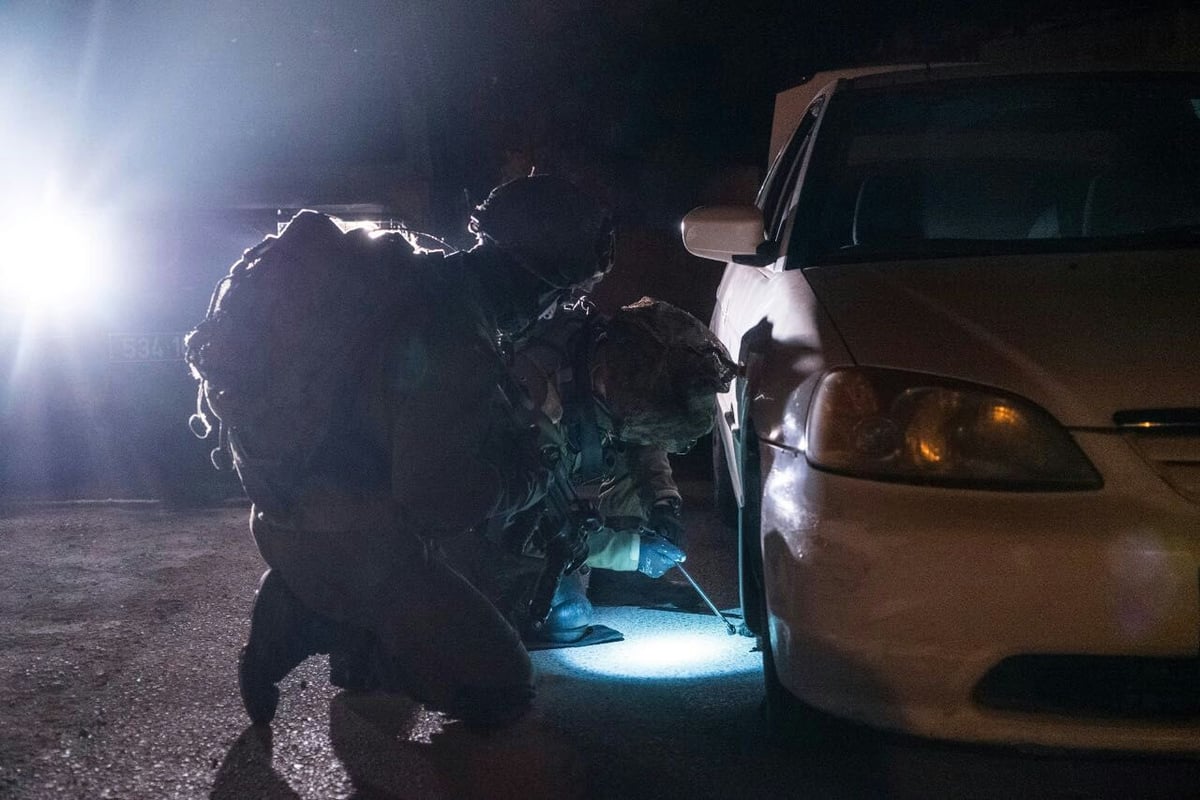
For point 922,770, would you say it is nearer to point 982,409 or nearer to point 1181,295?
point 982,409

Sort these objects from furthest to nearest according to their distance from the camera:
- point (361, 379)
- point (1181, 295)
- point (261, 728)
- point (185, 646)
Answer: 1. point (185, 646)
2. point (261, 728)
3. point (361, 379)
4. point (1181, 295)

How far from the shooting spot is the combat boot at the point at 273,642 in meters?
2.96

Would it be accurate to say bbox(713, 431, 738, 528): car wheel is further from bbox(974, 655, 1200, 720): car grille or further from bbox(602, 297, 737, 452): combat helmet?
bbox(974, 655, 1200, 720): car grille

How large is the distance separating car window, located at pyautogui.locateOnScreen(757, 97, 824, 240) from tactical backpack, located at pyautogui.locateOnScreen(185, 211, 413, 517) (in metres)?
1.38

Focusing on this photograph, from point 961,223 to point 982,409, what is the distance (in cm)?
176

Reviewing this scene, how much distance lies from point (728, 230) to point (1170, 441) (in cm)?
153

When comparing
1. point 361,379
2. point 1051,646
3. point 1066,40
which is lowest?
point 1051,646

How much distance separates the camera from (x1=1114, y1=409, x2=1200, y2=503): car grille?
6.88 feet

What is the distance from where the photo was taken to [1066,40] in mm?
11766

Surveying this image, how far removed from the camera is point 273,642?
2961mm

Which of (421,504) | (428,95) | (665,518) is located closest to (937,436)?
(421,504)

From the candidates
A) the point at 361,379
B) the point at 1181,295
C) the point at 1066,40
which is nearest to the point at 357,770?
the point at 361,379

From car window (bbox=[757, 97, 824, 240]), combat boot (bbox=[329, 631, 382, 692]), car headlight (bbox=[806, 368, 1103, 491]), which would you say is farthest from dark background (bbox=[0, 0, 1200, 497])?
car headlight (bbox=[806, 368, 1103, 491])

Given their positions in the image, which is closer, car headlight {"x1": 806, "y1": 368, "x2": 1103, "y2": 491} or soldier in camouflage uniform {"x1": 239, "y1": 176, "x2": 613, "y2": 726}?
car headlight {"x1": 806, "y1": 368, "x2": 1103, "y2": 491}
